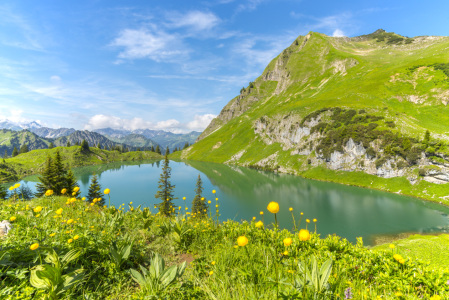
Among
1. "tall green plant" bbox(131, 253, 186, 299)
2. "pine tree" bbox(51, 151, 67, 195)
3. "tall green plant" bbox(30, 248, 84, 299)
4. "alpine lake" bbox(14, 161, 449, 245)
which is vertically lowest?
"alpine lake" bbox(14, 161, 449, 245)

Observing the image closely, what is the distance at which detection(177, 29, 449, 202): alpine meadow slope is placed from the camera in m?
61.5

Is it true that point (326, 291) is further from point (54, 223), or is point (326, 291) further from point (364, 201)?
point (364, 201)

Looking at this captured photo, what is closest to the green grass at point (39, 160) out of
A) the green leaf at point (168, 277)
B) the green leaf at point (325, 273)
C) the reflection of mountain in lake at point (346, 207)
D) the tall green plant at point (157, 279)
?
the reflection of mountain in lake at point (346, 207)

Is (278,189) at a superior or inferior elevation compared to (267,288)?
inferior

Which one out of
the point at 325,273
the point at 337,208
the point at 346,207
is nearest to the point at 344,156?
the point at 346,207

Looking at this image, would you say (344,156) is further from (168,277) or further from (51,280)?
(51,280)

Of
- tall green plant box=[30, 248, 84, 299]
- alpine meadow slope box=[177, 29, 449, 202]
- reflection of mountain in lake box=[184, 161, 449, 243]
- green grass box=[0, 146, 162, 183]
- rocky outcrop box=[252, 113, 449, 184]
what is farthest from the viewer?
green grass box=[0, 146, 162, 183]

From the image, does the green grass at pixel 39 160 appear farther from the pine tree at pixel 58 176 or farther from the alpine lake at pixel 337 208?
the alpine lake at pixel 337 208

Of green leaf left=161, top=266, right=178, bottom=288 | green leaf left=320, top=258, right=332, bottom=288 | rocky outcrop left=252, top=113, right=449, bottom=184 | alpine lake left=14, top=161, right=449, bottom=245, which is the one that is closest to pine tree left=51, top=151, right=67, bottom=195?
alpine lake left=14, top=161, right=449, bottom=245

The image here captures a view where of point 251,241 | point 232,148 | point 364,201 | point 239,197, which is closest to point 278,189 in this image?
point 239,197

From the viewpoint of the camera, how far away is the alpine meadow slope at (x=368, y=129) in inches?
2422

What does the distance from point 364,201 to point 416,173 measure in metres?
23.9

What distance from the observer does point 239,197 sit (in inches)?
2429

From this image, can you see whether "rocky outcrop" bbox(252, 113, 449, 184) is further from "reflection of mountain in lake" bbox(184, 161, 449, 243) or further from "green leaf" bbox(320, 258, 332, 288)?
"green leaf" bbox(320, 258, 332, 288)
